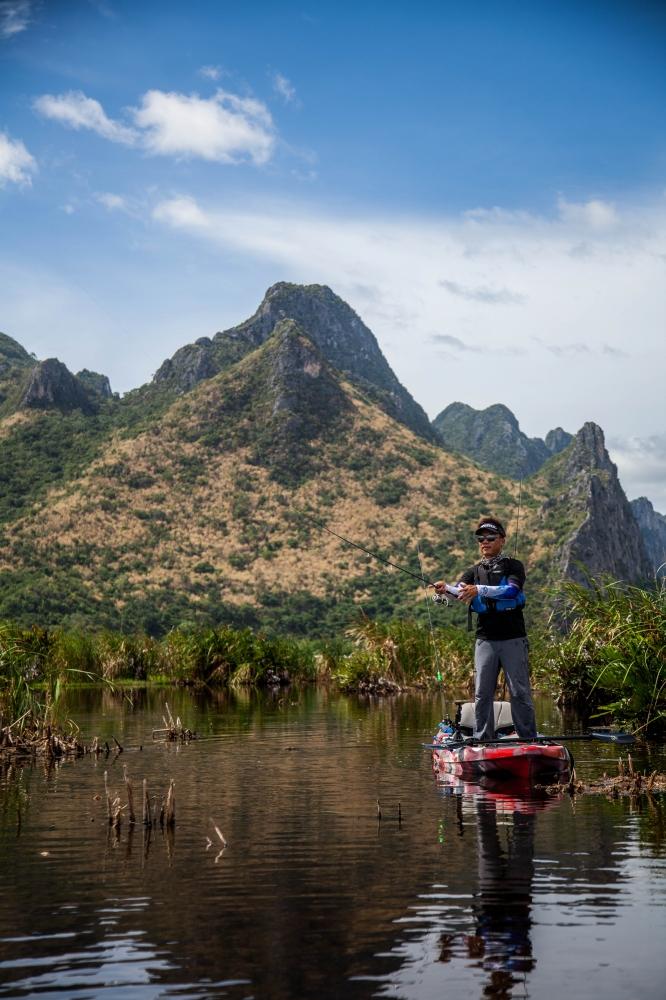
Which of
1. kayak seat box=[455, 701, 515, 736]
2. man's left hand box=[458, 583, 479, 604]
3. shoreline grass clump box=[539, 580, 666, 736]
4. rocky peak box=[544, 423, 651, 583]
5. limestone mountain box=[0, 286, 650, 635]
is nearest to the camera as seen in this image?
man's left hand box=[458, 583, 479, 604]

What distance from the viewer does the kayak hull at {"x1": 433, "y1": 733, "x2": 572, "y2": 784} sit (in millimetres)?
13055

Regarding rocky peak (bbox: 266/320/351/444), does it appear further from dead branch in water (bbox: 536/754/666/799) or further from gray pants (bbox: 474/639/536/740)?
dead branch in water (bbox: 536/754/666/799)

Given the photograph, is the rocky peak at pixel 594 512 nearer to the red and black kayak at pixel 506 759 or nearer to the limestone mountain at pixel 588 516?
the limestone mountain at pixel 588 516

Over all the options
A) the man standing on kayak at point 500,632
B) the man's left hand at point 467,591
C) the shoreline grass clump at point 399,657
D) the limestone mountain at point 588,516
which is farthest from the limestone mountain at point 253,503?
the man's left hand at point 467,591

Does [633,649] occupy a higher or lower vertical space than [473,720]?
higher

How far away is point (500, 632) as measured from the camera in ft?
43.8

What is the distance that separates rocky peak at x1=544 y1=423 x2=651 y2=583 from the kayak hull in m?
96.6

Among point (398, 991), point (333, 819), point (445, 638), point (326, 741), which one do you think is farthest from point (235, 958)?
point (445, 638)

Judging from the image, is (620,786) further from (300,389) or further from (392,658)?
(300,389)

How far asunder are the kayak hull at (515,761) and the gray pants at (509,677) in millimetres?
312

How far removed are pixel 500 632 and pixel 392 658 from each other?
2322cm

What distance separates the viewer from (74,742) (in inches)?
669

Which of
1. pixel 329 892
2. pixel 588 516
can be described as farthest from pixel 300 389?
pixel 329 892

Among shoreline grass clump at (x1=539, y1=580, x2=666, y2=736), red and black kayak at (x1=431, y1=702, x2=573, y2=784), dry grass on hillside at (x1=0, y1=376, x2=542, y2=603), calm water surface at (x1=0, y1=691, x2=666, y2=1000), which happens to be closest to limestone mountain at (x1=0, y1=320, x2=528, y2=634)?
dry grass on hillside at (x1=0, y1=376, x2=542, y2=603)
